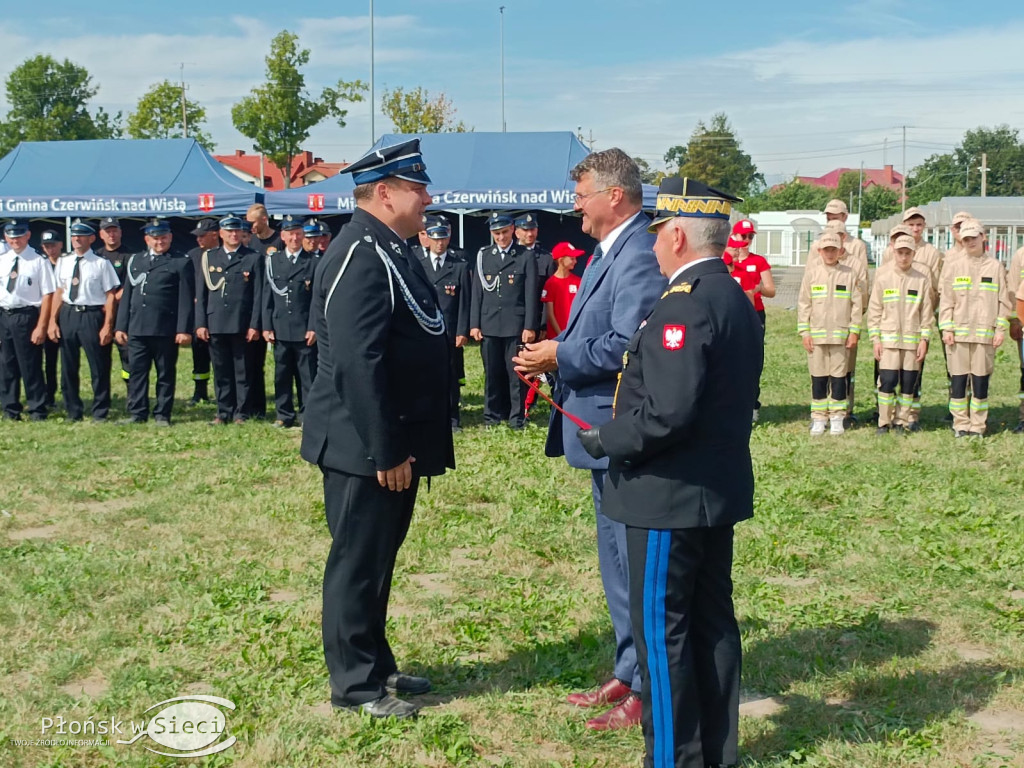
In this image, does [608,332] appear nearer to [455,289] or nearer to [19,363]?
[455,289]

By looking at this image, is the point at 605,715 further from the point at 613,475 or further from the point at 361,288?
the point at 361,288

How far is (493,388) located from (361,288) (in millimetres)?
7538

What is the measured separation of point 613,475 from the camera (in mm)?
3512

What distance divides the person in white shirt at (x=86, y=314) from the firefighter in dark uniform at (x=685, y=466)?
934 centimetres

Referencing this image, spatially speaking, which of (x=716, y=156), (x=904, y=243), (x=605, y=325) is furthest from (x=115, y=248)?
(x=716, y=156)

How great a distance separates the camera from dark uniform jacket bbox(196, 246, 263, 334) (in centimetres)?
1146

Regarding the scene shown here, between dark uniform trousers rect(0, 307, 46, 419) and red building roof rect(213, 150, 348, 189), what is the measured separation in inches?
2136

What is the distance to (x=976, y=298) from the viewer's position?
10.2 meters

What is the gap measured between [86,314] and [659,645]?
979cm

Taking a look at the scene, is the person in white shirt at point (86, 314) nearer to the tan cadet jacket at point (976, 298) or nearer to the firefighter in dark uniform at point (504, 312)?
the firefighter in dark uniform at point (504, 312)

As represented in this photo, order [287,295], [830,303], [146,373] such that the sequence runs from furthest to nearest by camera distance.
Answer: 1. [146,373]
2. [287,295]
3. [830,303]

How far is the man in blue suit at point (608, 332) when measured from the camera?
391 cm

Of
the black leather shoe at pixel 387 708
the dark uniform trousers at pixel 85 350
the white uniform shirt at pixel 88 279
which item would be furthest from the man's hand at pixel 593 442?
the white uniform shirt at pixel 88 279

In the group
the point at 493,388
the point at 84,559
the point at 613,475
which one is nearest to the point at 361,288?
the point at 613,475
